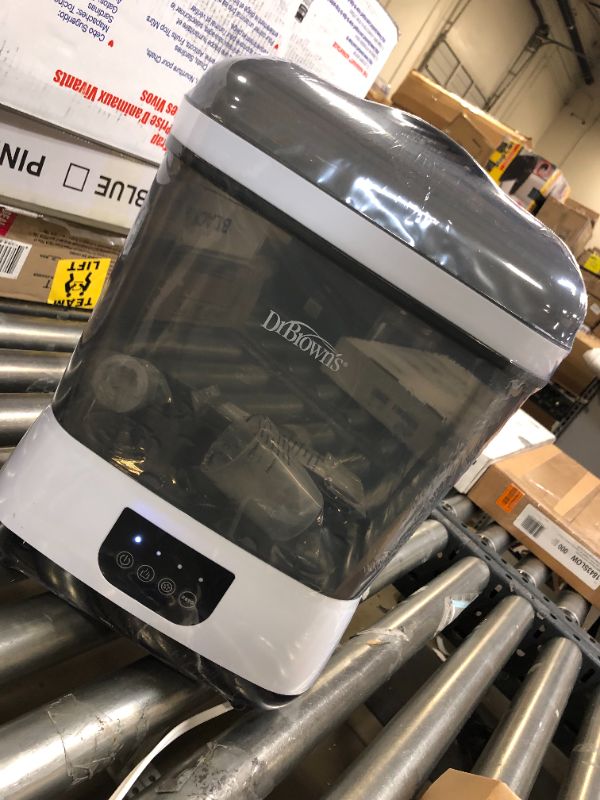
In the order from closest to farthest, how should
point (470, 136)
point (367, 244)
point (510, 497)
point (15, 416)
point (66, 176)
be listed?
1. point (367, 244)
2. point (15, 416)
3. point (66, 176)
4. point (510, 497)
5. point (470, 136)

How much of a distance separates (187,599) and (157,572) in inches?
1.4

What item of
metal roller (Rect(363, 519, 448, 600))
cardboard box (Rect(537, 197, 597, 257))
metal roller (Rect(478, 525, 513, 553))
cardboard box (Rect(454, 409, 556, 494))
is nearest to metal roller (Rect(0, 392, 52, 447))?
metal roller (Rect(363, 519, 448, 600))

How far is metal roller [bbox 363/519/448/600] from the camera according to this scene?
2.74 ft

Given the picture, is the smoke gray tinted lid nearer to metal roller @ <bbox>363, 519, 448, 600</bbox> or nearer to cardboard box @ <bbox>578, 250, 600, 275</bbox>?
metal roller @ <bbox>363, 519, 448, 600</bbox>

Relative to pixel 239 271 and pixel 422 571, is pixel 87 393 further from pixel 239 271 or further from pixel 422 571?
pixel 422 571

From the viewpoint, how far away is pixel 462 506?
128 cm

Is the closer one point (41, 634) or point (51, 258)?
point (41, 634)

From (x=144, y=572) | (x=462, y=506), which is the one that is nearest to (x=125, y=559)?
(x=144, y=572)

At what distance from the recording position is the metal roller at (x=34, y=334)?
0.85 metres

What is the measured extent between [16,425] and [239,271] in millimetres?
389

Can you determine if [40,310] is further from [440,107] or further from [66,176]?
[440,107]

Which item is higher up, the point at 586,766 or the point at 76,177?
the point at 76,177

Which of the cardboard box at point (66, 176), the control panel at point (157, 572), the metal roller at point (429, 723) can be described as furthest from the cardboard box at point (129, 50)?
the metal roller at point (429, 723)

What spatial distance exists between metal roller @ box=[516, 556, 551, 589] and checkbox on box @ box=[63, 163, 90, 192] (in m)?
1.01
